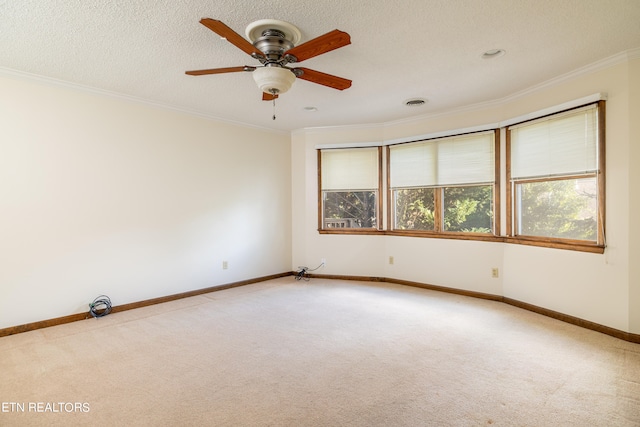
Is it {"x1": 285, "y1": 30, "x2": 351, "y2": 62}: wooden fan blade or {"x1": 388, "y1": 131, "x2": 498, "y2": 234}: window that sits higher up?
{"x1": 285, "y1": 30, "x2": 351, "y2": 62}: wooden fan blade

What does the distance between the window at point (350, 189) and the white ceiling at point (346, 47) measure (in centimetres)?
143

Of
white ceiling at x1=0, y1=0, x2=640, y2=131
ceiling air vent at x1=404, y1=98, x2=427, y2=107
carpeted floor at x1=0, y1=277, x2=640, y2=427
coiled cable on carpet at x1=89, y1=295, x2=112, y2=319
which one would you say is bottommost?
carpeted floor at x1=0, y1=277, x2=640, y2=427

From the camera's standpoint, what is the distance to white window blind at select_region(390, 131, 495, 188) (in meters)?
4.36

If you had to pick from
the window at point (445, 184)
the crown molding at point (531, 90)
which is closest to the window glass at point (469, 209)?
the window at point (445, 184)

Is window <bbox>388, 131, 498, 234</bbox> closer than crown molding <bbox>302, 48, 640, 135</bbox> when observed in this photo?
No

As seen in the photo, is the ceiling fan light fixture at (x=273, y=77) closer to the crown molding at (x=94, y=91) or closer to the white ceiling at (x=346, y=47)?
the white ceiling at (x=346, y=47)

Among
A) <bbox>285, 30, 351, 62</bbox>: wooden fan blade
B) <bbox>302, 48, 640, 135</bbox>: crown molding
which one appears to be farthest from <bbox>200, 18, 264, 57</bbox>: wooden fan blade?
<bbox>302, 48, 640, 135</bbox>: crown molding

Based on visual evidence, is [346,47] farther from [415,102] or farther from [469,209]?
[469,209]

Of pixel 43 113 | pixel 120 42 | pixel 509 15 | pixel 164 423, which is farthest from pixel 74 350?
pixel 509 15

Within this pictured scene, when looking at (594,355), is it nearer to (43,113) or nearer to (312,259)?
(312,259)

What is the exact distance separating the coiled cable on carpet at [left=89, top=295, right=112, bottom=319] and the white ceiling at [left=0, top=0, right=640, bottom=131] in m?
2.37

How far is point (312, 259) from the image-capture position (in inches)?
223

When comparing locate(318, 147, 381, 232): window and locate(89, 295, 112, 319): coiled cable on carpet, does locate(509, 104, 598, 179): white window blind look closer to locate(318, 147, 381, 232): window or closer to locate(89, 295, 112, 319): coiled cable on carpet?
locate(318, 147, 381, 232): window

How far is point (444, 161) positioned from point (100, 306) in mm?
4739
